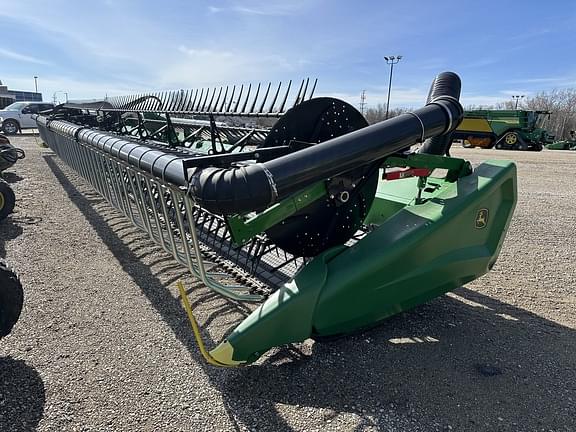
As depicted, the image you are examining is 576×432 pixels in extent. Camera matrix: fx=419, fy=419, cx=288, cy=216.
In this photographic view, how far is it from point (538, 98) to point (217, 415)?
2698 inches

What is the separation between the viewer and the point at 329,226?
3.09 metres

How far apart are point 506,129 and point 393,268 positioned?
86.1ft

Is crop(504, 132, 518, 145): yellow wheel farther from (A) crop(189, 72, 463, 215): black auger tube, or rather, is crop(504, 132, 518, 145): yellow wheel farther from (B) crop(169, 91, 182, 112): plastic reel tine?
(A) crop(189, 72, 463, 215): black auger tube

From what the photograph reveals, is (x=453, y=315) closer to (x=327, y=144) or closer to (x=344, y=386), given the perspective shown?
(x=344, y=386)

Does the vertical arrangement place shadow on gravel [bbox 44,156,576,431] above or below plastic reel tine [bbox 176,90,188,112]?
below

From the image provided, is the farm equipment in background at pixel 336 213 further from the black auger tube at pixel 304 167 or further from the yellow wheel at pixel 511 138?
the yellow wheel at pixel 511 138

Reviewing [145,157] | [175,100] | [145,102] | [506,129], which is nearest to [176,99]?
[175,100]

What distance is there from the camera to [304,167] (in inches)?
85.0

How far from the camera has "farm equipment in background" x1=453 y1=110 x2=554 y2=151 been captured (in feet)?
81.3

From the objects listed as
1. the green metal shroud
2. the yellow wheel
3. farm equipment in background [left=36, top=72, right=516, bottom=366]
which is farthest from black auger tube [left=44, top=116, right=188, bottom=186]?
the yellow wheel

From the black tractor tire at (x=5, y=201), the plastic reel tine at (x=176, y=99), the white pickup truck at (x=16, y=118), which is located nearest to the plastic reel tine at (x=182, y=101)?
the plastic reel tine at (x=176, y=99)

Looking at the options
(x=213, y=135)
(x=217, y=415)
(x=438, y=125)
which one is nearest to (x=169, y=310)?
(x=217, y=415)

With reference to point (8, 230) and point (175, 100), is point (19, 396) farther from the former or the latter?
point (175, 100)

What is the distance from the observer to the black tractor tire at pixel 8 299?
103 inches
